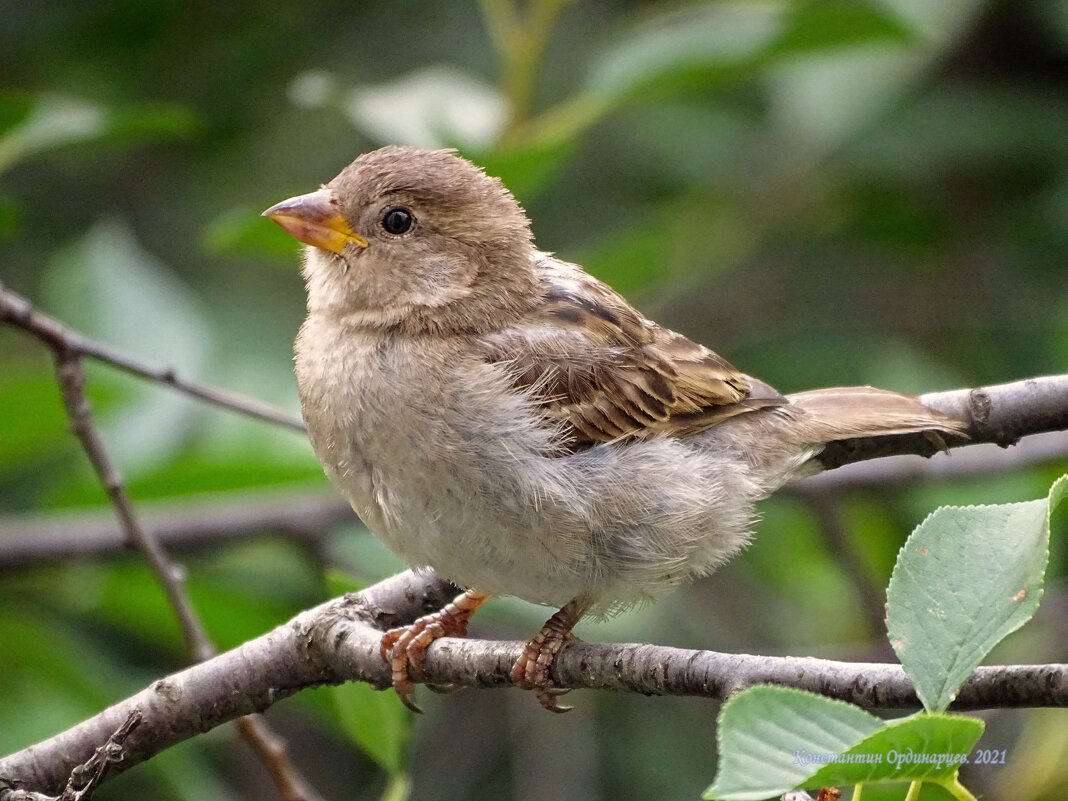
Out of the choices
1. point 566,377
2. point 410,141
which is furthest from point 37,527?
point 566,377

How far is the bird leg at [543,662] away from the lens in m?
2.78

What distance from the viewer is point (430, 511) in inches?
122

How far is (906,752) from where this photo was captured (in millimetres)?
1791

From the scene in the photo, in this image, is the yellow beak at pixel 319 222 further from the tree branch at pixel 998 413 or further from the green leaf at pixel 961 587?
the green leaf at pixel 961 587

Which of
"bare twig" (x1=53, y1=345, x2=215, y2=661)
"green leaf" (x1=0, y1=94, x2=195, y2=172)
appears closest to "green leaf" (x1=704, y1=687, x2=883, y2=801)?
"bare twig" (x1=53, y1=345, x2=215, y2=661)

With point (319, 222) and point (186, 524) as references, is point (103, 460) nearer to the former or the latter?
point (319, 222)

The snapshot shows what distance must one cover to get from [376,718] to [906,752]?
1680 mm

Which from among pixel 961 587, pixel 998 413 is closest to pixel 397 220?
pixel 998 413

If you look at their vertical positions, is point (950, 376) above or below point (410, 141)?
below

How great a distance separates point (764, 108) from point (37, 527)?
3583mm

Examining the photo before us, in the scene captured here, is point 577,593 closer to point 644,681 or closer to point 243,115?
point 644,681

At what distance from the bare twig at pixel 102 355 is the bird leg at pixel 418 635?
658 millimetres

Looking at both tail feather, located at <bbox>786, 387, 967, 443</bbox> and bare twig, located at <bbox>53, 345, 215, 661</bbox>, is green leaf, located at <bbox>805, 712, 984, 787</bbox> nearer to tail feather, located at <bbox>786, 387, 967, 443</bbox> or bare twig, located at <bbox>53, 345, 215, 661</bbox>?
tail feather, located at <bbox>786, 387, 967, 443</bbox>

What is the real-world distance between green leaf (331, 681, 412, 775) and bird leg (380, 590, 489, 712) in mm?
56
